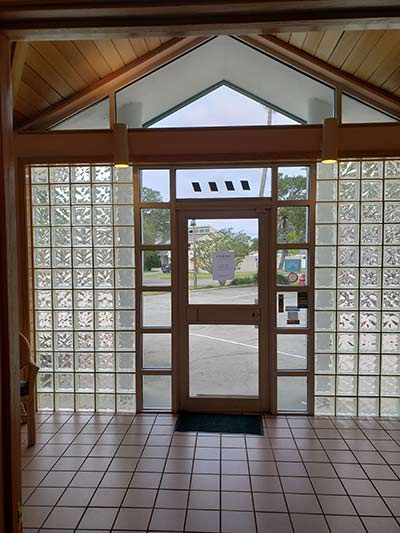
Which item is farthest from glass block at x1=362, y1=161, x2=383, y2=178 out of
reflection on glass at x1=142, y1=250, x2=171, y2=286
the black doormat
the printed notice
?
the black doormat

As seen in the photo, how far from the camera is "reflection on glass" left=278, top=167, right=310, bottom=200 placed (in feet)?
11.8

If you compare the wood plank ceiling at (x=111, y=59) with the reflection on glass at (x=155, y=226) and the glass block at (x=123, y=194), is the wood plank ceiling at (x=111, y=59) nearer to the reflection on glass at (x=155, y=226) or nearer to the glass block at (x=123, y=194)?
the glass block at (x=123, y=194)

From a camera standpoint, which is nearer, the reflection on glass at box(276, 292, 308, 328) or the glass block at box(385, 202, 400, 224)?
the glass block at box(385, 202, 400, 224)

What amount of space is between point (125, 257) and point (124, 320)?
0.59 m

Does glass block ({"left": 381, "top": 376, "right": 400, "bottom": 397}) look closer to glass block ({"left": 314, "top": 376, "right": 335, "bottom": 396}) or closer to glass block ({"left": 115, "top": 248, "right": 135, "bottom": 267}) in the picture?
glass block ({"left": 314, "top": 376, "right": 335, "bottom": 396})

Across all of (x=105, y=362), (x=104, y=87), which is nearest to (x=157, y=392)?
(x=105, y=362)

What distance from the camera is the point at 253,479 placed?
2.61m

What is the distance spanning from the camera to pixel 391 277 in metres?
3.53

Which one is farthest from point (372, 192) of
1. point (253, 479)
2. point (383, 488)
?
point (253, 479)

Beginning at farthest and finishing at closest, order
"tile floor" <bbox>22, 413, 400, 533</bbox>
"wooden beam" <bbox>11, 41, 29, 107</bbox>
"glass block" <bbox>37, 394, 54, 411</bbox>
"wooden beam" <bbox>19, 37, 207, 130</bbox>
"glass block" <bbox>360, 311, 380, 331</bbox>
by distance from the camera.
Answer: "glass block" <bbox>37, 394, 54, 411</bbox> → "glass block" <bbox>360, 311, 380, 331</bbox> → "wooden beam" <bbox>19, 37, 207, 130</bbox> → "wooden beam" <bbox>11, 41, 29, 107</bbox> → "tile floor" <bbox>22, 413, 400, 533</bbox>

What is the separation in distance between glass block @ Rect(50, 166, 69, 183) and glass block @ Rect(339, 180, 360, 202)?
251cm

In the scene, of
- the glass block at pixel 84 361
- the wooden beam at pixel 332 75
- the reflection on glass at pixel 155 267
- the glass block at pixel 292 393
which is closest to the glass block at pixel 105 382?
the glass block at pixel 84 361

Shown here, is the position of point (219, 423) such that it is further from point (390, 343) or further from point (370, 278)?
point (370, 278)

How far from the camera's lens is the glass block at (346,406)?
362cm
